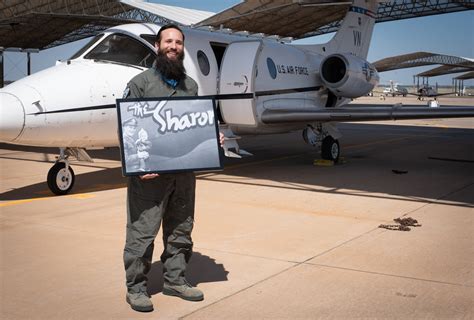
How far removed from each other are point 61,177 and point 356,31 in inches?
432

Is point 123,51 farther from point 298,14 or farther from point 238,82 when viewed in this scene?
point 298,14

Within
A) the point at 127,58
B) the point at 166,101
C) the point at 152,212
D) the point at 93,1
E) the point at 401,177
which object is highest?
the point at 93,1

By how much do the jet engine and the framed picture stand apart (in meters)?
9.67

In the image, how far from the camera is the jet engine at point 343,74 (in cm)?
1363

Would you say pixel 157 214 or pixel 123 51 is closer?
pixel 157 214

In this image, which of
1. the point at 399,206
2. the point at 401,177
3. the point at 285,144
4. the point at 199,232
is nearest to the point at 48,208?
the point at 199,232

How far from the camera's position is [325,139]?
43.0ft

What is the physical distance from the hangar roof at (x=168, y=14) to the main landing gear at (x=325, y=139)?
66.2ft

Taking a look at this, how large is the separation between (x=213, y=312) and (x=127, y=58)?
591 centimetres

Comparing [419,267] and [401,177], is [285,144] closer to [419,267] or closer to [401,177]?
[401,177]

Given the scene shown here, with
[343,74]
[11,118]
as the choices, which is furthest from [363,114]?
[11,118]

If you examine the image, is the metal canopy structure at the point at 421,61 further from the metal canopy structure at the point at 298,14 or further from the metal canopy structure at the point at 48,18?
the metal canopy structure at the point at 48,18

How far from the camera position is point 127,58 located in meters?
9.18

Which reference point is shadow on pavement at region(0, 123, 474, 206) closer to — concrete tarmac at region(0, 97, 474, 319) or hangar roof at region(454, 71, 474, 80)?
concrete tarmac at region(0, 97, 474, 319)
